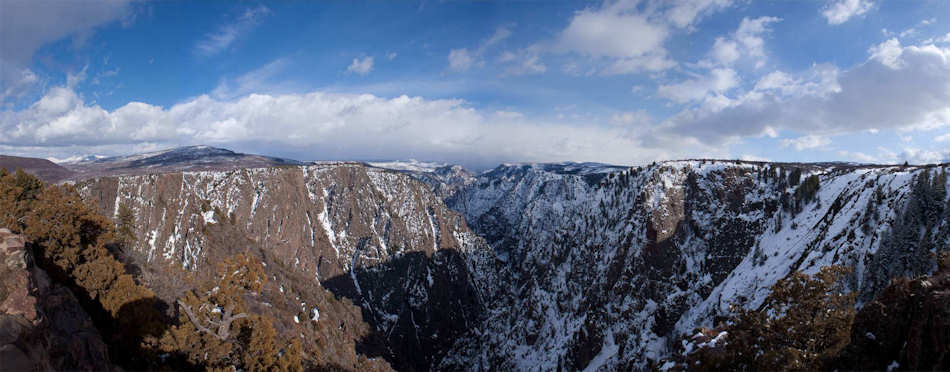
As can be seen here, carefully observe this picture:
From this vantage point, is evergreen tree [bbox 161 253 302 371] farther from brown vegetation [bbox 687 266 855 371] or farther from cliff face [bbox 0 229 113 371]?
brown vegetation [bbox 687 266 855 371]

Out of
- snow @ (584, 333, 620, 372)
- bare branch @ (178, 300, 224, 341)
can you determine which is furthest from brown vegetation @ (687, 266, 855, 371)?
snow @ (584, 333, 620, 372)

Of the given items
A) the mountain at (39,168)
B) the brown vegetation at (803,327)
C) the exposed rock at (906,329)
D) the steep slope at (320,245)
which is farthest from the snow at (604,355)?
the mountain at (39,168)

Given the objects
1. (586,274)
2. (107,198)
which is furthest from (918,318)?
(107,198)

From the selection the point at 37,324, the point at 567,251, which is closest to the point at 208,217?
the point at 567,251

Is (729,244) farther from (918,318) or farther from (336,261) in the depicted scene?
(336,261)

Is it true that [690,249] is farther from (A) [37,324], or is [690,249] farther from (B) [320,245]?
(B) [320,245]
